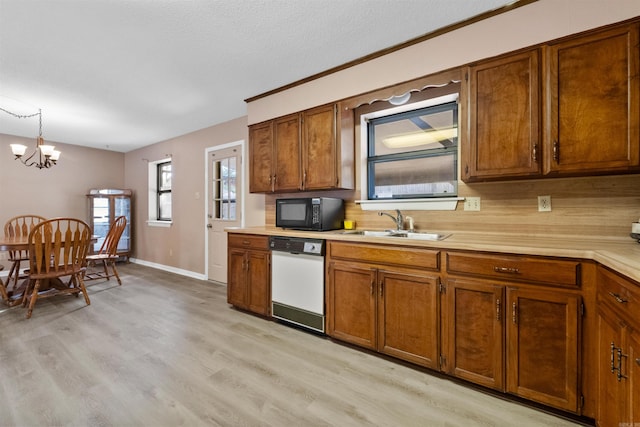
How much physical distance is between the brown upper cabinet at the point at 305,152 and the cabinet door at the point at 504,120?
111 cm

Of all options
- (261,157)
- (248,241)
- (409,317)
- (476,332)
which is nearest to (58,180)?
(261,157)

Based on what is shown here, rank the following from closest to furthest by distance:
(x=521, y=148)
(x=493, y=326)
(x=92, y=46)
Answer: (x=493, y=326) → (x=521, y=148) → (x=92, y=46)

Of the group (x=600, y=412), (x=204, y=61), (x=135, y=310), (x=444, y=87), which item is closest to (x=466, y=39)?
(x=444, y=87)

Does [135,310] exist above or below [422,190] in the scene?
below

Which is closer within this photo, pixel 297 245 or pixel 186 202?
pixel 297 245

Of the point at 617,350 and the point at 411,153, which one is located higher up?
the point at 411,153

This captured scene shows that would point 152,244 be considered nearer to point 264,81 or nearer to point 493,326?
point 264,81

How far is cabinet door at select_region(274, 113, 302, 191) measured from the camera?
3010mm

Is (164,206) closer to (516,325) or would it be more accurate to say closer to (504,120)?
(504,120)

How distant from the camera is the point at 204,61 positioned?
261 centimetres

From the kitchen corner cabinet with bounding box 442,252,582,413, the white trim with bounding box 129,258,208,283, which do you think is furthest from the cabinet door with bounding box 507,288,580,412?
the white trim with bounding box 129,258,208,283

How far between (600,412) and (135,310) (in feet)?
12.5

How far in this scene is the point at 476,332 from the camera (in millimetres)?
1745

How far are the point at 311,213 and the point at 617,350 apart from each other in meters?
2.07
